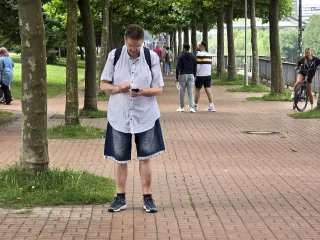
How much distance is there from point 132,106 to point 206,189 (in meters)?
1.87

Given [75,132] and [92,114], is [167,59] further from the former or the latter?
[75,132]

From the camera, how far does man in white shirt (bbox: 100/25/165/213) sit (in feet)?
24.3

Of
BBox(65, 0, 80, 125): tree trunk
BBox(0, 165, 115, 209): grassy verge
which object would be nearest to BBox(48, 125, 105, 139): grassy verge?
BBox(65, 0, 80, 125): tree trunk

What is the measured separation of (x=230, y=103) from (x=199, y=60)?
3564 millimetres

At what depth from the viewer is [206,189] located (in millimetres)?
8828

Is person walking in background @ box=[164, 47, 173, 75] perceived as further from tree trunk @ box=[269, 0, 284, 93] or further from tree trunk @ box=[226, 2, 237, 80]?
tree trunk @ box=[269, 0, 284, 93]

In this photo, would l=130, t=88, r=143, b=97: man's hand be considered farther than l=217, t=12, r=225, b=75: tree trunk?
No

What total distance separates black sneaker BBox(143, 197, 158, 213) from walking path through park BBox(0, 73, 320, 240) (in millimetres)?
65

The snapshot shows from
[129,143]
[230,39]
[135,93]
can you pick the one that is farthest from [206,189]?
[230,39]

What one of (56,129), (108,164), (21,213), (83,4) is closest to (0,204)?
(21,213)

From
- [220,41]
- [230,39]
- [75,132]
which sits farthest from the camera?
[220,41]

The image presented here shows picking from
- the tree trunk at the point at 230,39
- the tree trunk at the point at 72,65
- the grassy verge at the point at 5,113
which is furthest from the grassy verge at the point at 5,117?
the tree trunk at the point at 230,39

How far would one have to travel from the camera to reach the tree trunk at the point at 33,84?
8414 millimetres

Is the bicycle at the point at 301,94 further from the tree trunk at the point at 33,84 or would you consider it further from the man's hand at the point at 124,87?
the man's hand at the point at 124,87
